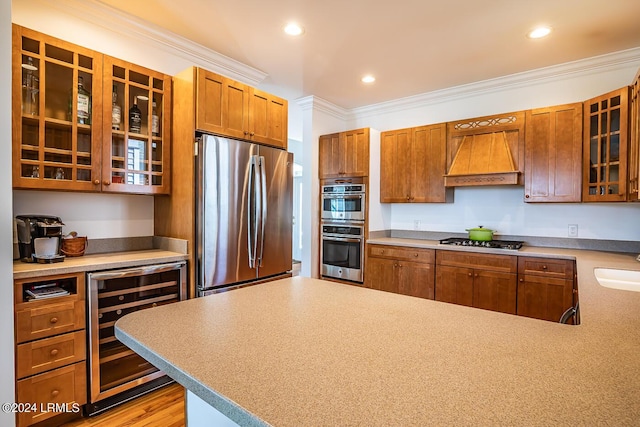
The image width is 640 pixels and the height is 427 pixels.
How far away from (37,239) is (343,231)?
2980 mm

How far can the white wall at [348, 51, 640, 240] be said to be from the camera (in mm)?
3051

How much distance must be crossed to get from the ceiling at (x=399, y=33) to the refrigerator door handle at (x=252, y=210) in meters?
1.07

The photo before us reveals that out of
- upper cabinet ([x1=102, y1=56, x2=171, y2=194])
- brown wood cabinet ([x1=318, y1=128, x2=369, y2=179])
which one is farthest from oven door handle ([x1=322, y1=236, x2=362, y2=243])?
upper cabinet ([x1=102, y1=56, x2=171, y2=194])

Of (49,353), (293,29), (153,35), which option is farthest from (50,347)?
(293,29)

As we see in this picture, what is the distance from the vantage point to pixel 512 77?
11.5 feet

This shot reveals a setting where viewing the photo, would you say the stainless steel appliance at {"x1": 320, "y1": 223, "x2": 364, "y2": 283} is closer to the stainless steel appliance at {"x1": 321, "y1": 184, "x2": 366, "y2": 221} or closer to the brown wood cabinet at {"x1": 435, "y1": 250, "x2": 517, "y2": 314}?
the stainless steel appliance at {"x1": 321, "y1": 184, "x2": 366, "y2": 221}

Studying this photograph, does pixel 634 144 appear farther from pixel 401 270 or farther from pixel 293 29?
pixel 293 29

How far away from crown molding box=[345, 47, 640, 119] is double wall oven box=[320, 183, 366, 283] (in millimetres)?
1290

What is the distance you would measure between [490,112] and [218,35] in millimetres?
2979

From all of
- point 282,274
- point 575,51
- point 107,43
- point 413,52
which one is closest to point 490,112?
point 575,51

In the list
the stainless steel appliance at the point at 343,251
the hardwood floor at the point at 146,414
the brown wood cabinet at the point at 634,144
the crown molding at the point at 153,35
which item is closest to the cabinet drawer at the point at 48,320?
the hardwood floor at the point at 146,414

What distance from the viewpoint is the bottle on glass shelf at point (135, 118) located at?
250 centimetres

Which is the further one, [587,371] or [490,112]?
[490,112]

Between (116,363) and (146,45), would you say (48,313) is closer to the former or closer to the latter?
(116,363)
